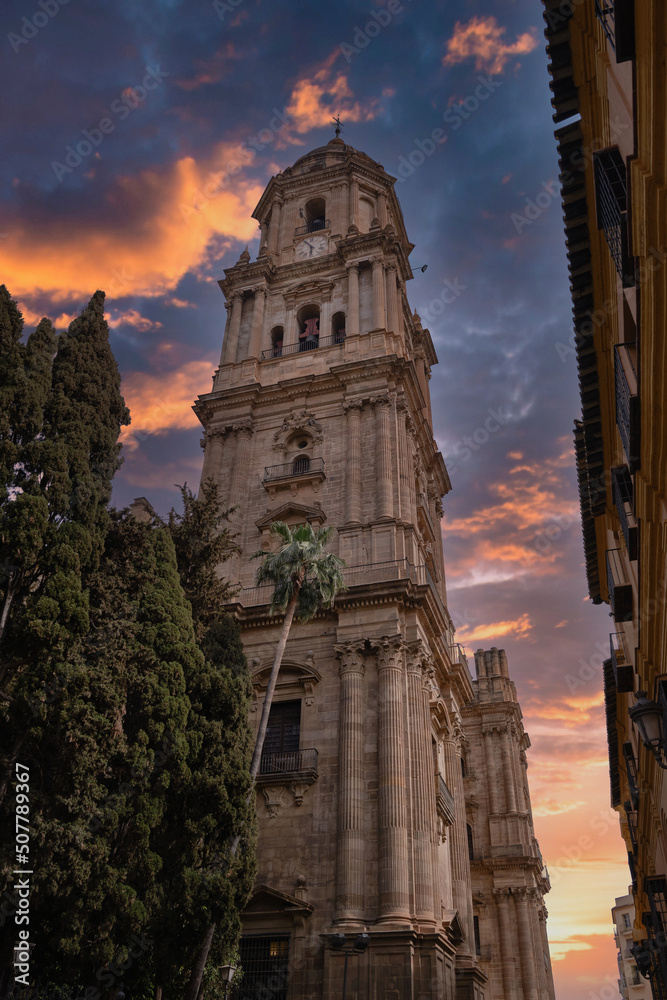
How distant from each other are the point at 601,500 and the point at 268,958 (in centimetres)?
1539

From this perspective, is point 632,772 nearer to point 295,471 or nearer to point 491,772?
point 295,471

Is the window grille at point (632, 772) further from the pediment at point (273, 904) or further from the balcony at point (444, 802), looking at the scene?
the pediment at point (273, 904)

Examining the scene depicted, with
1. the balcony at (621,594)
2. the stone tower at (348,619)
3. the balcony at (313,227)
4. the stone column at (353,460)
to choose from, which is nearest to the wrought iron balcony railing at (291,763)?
the stone tower at (348,619)

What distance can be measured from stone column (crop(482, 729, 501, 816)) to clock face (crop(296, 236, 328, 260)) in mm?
31509

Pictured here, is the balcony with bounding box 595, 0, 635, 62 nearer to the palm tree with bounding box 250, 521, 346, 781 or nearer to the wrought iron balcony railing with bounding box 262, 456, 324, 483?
the palm tree with bounding box 250, 521, 346, 781

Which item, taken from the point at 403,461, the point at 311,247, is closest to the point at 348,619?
the point at 403,461

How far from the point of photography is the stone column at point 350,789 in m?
20.5

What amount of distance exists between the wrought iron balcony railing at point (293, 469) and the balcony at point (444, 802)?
1298 cm

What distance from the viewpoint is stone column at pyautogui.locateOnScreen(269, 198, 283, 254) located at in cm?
4194

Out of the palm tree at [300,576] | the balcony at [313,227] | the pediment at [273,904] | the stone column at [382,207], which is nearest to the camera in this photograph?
the pediment at [273,904]

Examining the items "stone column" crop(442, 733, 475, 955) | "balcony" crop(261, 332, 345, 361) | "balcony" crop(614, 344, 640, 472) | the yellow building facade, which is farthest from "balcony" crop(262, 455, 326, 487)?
"balcony" crop(614, 344, 640, 472)

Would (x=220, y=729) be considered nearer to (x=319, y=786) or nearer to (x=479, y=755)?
(x=319, y=786)

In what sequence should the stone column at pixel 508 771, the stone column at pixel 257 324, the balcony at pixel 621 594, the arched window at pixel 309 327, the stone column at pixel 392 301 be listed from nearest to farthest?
the balcony at pixel 621 594
the stone column at pixel 392 301
the stone column at pixel 257 324
the arched window at pixel 309 327
the stone column at pixel 508 771

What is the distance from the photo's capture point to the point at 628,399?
36.6 ft
